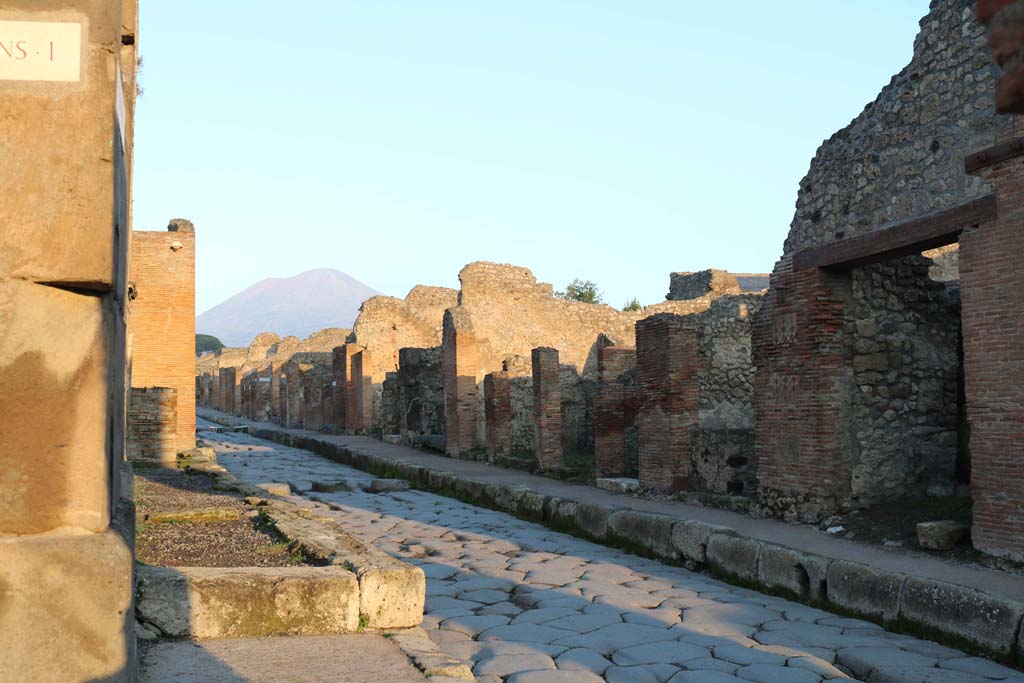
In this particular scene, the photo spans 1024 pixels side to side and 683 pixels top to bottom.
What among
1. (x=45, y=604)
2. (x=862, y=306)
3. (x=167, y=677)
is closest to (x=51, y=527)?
(x=45, y=604)

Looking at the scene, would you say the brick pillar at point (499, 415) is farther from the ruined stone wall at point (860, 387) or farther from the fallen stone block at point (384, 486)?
the ruined stone wall at point (860, 387)

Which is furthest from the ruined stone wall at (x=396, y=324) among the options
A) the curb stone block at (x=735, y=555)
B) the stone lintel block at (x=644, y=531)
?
the curb stone block at (x=735, y=555)

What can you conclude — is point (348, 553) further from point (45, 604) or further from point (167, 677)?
point (45, 604)

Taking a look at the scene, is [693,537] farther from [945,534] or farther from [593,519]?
[945,534]

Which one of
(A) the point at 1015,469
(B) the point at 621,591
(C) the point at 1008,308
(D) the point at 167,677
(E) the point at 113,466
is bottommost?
(B) the point at 621,591

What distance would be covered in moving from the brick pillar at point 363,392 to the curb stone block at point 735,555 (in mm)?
Answer: 16987

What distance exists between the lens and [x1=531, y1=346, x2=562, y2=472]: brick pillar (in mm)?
12805

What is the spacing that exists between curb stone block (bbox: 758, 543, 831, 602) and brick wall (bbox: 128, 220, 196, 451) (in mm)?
11489

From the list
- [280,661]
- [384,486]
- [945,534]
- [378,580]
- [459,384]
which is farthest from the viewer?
[459,384]

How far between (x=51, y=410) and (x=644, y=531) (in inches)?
236

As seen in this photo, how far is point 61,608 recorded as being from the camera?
2367mm

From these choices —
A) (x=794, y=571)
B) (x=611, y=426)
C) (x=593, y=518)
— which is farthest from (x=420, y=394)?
(x=794, y=571)

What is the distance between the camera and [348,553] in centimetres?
494

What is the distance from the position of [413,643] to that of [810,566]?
302 centimetres
